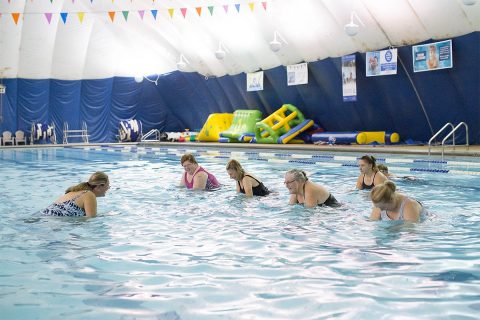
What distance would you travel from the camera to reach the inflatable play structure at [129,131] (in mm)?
27828

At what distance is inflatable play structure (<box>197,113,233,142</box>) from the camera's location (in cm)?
2434

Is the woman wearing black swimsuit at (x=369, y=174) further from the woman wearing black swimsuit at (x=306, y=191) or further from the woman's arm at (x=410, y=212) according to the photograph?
the woman's arm at (x=410, y=212)

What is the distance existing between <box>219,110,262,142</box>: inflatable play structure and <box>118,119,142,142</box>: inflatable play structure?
21.8 feet

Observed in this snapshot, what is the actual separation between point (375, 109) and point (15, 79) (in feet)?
53.6

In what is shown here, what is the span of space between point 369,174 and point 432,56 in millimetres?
8789

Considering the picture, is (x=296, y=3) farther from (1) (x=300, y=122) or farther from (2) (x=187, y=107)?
A: (2) (x=187, y=107)

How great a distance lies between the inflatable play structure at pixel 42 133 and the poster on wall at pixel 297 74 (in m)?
11.8

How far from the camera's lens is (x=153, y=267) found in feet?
14.1

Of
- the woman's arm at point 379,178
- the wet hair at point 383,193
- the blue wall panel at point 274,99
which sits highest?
the blue wall panel at point 274,99

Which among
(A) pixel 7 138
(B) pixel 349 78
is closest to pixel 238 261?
(B) pixel 349 78

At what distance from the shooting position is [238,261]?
4.46 metres

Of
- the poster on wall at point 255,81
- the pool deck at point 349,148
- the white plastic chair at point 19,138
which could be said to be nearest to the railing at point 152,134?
the pool deck at point 349,148

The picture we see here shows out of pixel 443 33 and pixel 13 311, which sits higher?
pixel 443 33

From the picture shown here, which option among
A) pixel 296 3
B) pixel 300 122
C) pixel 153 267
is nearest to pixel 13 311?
pixel 153 267
